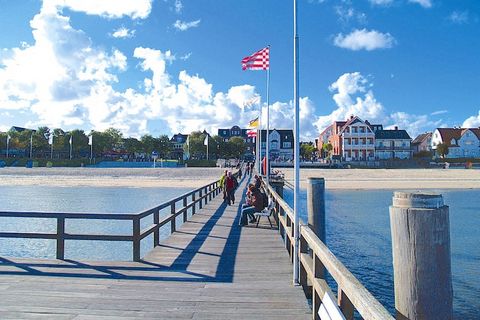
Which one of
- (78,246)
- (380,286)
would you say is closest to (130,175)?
(78,246)

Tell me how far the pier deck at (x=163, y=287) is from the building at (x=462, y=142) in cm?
11132

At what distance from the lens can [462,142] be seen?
347ft

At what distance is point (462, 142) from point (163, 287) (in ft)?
385

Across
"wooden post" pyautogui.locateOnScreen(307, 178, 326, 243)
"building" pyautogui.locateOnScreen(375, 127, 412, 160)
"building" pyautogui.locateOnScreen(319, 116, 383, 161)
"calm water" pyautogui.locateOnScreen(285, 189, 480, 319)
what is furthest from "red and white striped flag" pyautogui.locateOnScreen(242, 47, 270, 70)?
"building" pyautogui.locateOnScreen(375, 127, 412, 160)

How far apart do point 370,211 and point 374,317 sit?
23860 millimetres

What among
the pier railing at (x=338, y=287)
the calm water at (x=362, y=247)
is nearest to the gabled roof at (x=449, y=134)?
the calm water at (x=362, y=247)

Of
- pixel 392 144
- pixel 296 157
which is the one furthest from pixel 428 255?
pixel 392 144

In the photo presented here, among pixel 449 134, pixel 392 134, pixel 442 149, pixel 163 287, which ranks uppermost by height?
pixel 449 134

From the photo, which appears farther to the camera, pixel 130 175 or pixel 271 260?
pixel 130 175

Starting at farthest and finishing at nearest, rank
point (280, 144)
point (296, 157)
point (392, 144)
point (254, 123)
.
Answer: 1. point (280, 144)
2. point (392, 144)
3. point (254, 123)
4. point (296, 157)

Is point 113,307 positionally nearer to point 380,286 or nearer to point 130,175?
point 380,286

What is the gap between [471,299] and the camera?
29.0 ft

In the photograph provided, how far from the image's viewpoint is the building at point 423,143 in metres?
116

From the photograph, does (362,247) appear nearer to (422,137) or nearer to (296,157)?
(296,157)
